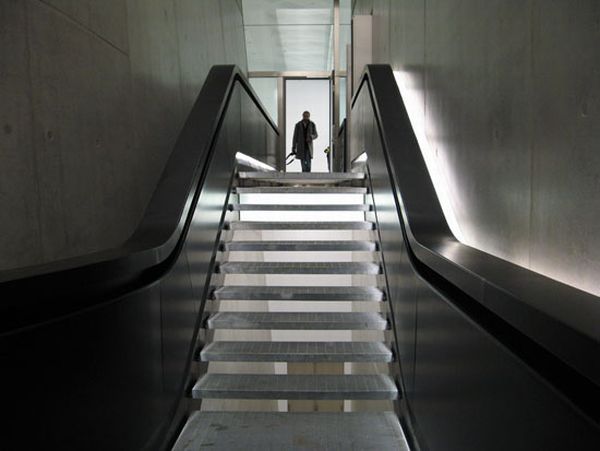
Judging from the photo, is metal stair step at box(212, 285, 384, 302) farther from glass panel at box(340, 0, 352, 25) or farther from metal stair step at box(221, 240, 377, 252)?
glass panel at box(340, 0, 352, 25)

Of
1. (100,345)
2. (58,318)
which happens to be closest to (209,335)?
(100,345)

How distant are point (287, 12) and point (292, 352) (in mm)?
8621

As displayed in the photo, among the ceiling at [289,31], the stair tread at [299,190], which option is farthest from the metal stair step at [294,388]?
the ceiling at [289,31]

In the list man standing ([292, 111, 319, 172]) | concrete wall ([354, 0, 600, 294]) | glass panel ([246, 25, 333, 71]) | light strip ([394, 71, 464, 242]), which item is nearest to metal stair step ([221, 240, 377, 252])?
light strip ([394, 71, 464, 242])

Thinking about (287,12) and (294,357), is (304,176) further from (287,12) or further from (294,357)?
(287,12)

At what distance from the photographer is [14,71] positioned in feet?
6.42

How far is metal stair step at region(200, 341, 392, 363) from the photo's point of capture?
263 cm

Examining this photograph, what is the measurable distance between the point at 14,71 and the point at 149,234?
793 mm

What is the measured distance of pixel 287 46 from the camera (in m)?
10.6

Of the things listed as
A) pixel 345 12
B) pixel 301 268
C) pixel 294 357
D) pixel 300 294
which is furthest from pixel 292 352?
pixel 345 12

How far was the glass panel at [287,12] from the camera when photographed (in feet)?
31.7

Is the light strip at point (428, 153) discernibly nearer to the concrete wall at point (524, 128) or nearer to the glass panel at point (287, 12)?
the concrete wall at point (524, 128)

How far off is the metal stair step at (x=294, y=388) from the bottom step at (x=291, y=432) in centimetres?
8

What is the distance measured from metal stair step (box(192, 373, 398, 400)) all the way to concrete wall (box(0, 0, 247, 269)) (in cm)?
91
